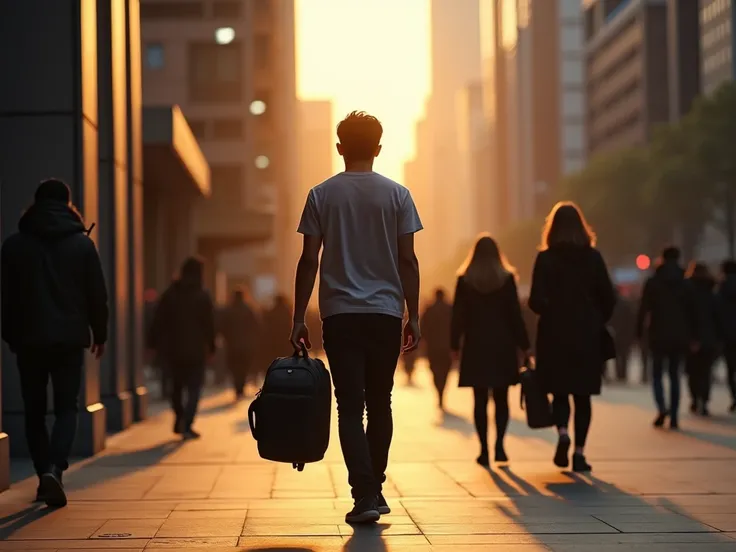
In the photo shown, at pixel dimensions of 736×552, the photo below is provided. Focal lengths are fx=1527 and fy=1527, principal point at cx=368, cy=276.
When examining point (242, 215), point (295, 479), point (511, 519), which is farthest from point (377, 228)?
point (242, 215)

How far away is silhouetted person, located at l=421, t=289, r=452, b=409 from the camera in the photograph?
20641 millimetres

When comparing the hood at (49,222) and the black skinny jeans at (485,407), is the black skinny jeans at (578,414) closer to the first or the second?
the black skinny jeans at (485,407)

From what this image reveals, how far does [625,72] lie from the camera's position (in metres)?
120

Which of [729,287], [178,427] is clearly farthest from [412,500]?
[729,287]

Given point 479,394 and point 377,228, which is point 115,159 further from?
point 377,228

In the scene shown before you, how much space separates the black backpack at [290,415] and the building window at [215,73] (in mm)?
63118

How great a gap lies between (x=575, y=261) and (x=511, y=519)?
Result: 3.18 meters

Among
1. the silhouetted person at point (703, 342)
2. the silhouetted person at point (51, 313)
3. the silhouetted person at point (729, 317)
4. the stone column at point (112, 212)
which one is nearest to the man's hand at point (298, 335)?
the silhouetted person at point (51, 313)

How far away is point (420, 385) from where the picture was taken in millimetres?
30344

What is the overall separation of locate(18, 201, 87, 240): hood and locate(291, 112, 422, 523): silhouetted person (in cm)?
205

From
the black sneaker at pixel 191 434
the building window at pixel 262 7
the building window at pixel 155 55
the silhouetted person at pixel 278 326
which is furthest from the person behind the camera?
the building window at pixel 262 7

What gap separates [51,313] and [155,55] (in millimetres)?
61137

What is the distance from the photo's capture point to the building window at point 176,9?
70625 millimetres

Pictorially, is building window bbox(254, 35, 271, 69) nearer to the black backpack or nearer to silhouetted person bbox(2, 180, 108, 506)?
silhouetted person bbox(2, 180, 108, 506)
